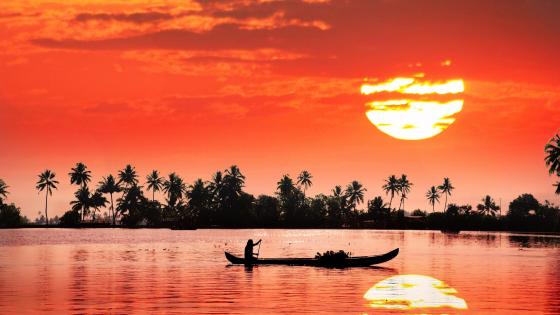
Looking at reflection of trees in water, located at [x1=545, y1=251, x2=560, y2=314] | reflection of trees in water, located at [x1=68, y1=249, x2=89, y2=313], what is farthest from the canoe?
reflection of trees in water, located at [x1=68, y1=249, x2=89, y2=313]

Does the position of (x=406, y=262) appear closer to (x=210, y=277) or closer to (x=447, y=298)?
(x=210, y=277)

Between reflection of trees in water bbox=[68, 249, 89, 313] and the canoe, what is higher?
the canoe

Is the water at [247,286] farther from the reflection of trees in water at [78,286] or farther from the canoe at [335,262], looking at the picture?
the canoe at [335,262]

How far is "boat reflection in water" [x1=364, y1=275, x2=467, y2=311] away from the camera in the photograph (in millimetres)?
40375

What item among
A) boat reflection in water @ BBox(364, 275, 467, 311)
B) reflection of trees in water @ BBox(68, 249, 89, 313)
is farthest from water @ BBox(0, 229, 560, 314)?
boat reflection in water @ BBox(364, 275, 467, 311)

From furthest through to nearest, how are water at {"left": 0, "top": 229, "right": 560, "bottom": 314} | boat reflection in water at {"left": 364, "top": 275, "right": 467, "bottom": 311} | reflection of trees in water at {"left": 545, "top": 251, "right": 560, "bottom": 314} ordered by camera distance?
boat reflection in water at {"left": 364, "top": 275, "right": 467, "bottom": 311}
reflection of trees in water at {"left": 545, "top": 251, "right": 560, "bottom": 314}
water at {"left": 0, "top": 229, "right": 560, "bottom": 314}

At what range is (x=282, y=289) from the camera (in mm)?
49125

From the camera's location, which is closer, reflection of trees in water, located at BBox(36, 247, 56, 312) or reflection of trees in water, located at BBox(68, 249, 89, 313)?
reflection of trees in water, located at BBox(68, 249, 89, 313)

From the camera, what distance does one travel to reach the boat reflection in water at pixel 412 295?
4038 cm

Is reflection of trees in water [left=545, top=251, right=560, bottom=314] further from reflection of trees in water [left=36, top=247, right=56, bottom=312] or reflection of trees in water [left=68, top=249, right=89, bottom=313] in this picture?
reflection of trees in water [left=36, top=247, right=56, bottom=312]

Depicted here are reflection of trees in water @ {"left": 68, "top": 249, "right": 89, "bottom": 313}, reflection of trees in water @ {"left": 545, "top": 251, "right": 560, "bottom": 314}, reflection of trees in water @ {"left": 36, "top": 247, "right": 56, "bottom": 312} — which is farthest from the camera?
reflection of trees in water @ {"left": 36, "top": 247, "right": 56, "bottom": 312}

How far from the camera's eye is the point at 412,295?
45344mm

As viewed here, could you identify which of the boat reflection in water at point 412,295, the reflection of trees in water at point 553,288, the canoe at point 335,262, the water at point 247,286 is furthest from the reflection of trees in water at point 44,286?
the reflection of trees in water at point 553,288

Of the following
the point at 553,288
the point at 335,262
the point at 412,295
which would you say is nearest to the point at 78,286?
the point at 335,262
